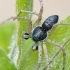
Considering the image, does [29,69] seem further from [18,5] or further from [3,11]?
[3,11]

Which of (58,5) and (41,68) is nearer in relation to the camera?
(41,68)

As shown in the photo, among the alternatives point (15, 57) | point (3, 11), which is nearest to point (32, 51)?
point (15, 57)

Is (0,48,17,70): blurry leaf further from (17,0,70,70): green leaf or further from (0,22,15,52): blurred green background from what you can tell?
(0,22,15,52): blurred green background

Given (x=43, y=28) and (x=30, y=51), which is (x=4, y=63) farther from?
(x=43, y=28)

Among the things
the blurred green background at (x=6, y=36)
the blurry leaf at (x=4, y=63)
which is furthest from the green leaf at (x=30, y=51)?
the blurred green background at (x=6, y=36)

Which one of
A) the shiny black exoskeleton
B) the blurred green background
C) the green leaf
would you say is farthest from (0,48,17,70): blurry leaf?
the blurred green background

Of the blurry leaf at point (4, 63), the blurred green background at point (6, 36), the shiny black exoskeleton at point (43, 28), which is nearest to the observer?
the blurry leaf at point (4, 63)

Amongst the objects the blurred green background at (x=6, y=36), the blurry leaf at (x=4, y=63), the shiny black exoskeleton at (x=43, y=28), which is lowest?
the blurred green background at (x=6, y=36)

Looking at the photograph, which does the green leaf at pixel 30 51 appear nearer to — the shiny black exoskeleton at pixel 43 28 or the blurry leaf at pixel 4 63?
the blurry leaf at pixel 4 63
